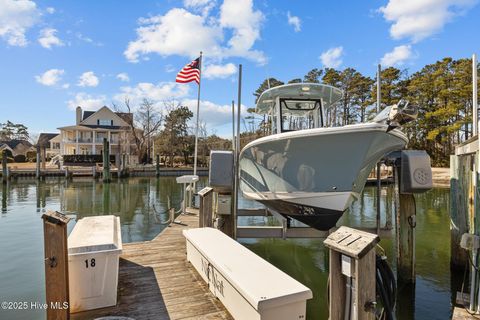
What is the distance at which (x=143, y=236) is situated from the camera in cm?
1230

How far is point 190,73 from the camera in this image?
13914 mm

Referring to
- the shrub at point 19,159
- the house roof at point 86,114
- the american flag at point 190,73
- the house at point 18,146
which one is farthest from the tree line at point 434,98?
the house at point 18,146

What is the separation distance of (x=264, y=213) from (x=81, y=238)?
21.8 feet

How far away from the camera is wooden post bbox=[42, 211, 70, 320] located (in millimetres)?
3270

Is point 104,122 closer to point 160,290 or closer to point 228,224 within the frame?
point 228,224

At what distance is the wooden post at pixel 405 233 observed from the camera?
6645mm

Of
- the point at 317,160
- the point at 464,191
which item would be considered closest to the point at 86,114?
the point at 317,160

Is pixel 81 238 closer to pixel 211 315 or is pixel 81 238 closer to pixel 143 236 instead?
pixel 211 315

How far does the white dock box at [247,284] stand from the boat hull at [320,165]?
2.40 metres

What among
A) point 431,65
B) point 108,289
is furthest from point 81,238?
point 431,65

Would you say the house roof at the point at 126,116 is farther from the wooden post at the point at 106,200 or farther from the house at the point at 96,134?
the wooden post at the point at 106,200

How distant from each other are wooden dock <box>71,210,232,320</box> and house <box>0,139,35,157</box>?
73.5 metres

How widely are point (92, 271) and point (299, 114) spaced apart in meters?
6.55

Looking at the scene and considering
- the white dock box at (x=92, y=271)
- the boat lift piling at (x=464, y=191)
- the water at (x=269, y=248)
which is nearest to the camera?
the white dock box at (x=92, y=271)
